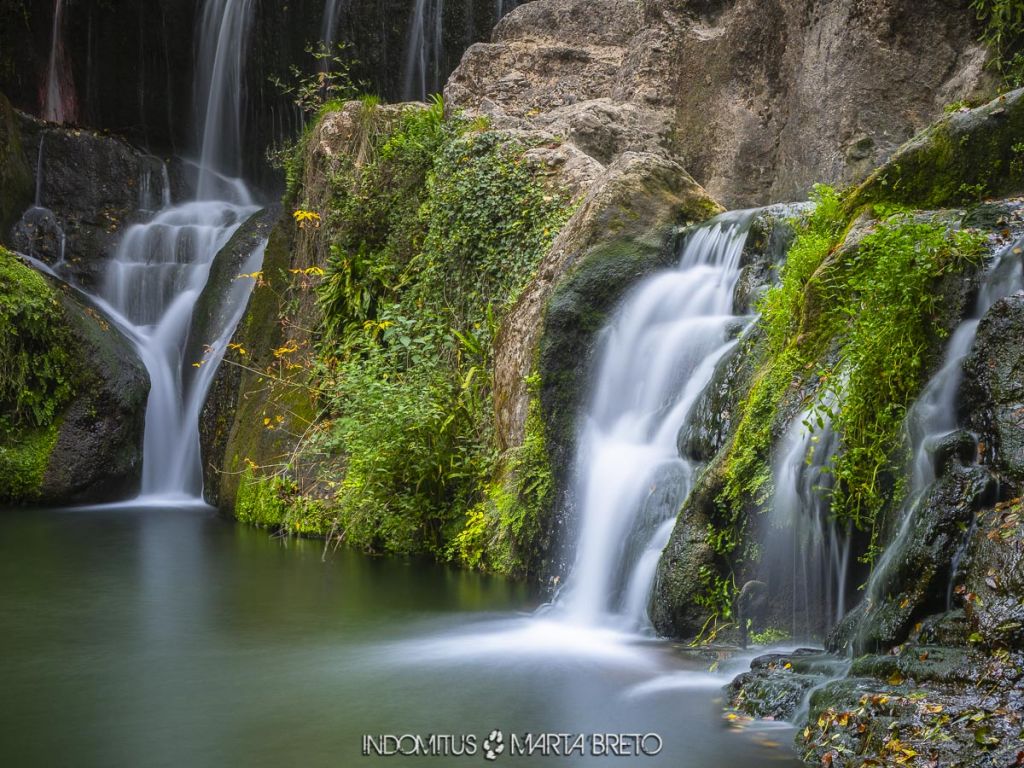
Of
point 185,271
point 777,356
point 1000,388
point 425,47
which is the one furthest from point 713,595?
point 425,47

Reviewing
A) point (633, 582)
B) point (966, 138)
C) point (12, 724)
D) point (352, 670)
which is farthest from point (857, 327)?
point (12, 724)

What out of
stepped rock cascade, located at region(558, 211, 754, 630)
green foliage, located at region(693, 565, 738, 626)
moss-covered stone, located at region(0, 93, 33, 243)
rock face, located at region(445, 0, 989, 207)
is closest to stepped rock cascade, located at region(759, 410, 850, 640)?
green foliage, located at region(693, 565, 738, 626)

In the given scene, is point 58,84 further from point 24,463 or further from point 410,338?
point 410,338

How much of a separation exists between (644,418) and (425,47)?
12.7 metres

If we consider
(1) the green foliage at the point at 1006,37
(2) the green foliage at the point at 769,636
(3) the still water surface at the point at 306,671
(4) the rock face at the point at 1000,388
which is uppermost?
(1) the green foliage at the point at 1006,37

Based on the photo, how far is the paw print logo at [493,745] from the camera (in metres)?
4.48

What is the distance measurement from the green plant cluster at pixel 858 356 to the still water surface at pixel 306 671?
3.68 feet

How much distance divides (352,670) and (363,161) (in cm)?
744

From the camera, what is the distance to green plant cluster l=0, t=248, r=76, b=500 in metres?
12.1

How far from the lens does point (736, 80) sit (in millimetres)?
11359

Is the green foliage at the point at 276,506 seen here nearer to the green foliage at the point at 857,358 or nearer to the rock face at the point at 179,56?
the green foliage at the point at 857,358

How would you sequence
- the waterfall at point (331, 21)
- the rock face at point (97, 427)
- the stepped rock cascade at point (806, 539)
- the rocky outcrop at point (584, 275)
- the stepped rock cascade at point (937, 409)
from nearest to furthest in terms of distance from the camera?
the stepped rock cascade at point (937, 409) < the stepped rock cascade at point (806, 539) < the rocky outcrop at point (584, 275) < the rock face at point (97, 427) < the waterfall at point (331, 21)

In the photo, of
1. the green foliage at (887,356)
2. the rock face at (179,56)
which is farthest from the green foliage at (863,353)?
the rock face at (179,56)

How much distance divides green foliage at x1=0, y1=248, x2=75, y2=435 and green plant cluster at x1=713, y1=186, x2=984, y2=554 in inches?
349
